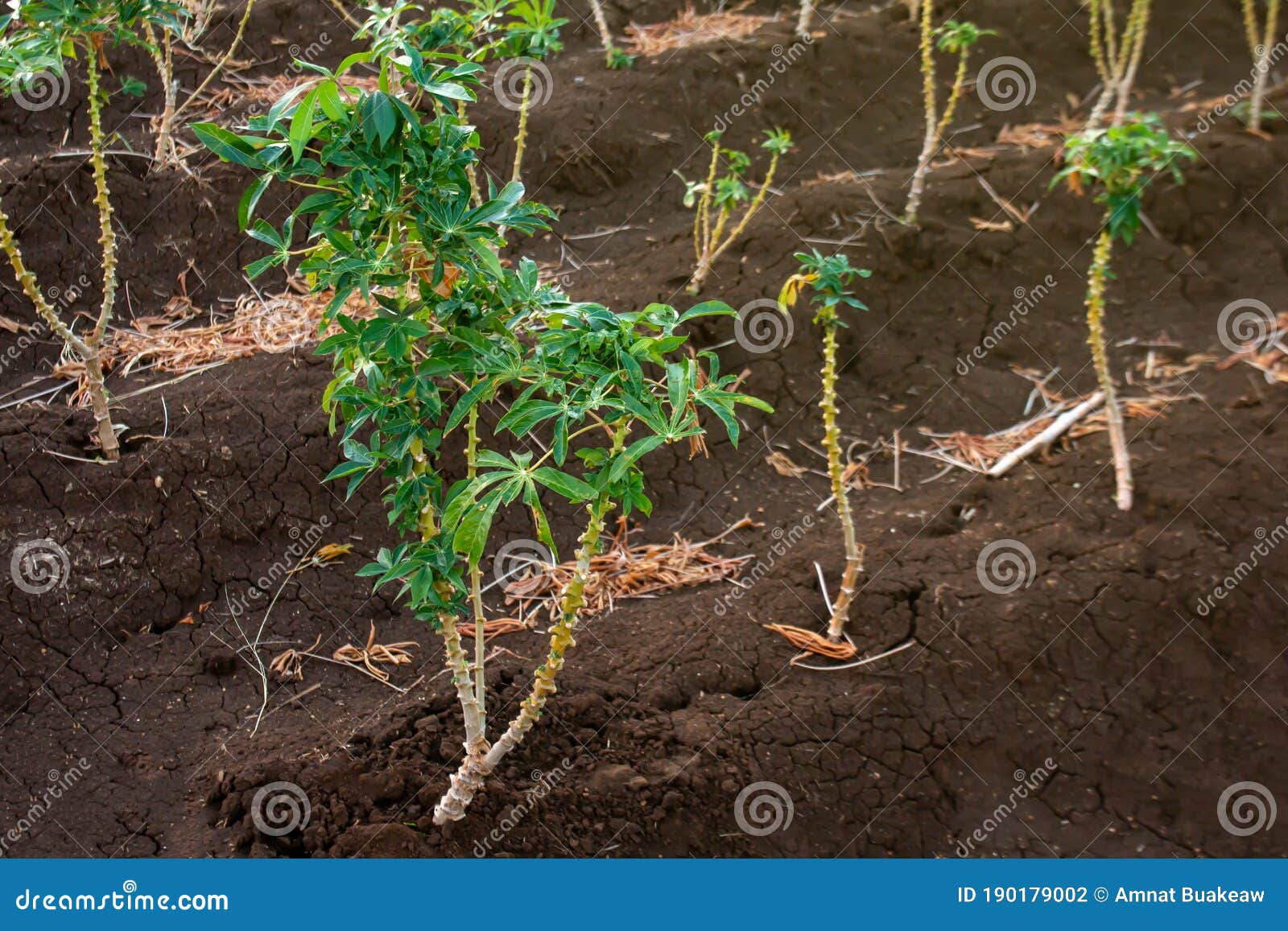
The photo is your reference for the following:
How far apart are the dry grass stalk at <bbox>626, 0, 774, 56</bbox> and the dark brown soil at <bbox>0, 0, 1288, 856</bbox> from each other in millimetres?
613

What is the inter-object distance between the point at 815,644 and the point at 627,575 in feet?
2.30

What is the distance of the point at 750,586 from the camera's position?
11.3 feet

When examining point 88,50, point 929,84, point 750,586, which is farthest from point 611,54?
point 750,586

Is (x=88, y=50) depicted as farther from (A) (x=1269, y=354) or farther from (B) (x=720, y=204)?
(A) (x=1269, y=354)

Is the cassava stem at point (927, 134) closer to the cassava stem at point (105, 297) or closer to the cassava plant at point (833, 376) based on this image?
the cassava plant at point (833, 376)

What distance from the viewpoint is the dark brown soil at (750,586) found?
276 cm

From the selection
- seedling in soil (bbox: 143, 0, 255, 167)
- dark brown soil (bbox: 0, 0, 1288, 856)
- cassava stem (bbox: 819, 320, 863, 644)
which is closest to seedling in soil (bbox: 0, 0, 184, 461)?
dark brown soil (bbox: 0, 0, 1288, 856)

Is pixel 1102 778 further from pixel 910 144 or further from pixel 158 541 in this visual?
pixel 910 144

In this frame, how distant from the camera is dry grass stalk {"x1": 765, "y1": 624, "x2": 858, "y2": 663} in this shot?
10.3 feet

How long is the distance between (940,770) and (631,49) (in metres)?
4.40

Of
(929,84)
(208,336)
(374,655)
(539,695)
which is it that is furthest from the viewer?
(929,84)

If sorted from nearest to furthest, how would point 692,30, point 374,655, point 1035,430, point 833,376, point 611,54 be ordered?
point 833,376 → point 374,655 → point 1035,430 → point 611,54 → point 692,30

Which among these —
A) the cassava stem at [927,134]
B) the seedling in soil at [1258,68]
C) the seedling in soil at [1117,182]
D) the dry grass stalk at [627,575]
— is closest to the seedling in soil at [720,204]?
the cassava stem at [927,134]

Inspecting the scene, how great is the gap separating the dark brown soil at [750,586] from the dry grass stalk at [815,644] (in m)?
0.06
